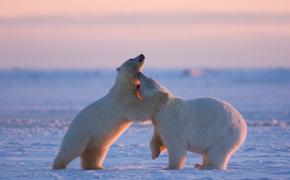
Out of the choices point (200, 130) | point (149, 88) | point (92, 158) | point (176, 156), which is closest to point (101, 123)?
point (92, 158)

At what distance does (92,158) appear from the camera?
8086 millimetres

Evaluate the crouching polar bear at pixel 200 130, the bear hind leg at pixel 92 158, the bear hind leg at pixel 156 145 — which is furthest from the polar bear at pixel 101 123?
the bear hind leg at pixel 156 145

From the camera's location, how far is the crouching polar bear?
763cm

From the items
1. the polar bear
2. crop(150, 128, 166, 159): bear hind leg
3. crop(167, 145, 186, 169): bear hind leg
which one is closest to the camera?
crop(167, 145, 186, 169): bear hind leg

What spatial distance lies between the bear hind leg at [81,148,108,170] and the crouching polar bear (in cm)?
80

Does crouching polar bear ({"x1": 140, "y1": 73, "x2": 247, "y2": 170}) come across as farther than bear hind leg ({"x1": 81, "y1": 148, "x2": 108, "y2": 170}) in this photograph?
No

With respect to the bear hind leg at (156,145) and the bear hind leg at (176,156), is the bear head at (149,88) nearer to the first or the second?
the bear hind leg at (156,145)

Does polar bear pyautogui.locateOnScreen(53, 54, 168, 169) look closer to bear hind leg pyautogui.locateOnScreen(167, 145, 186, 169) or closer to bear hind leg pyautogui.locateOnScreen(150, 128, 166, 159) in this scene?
bear hind leg pyautogui.locateOnScreen(150, 128, 166, 159)

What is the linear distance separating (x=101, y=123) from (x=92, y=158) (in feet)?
1.57

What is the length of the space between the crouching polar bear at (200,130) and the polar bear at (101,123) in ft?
0.44

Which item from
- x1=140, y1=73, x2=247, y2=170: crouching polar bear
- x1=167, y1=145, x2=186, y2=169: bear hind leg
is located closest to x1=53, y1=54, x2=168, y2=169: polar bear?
x1=140, y1=73, x2=247, y2=170: crouching polar bear

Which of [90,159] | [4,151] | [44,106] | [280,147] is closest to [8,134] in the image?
[4,151]

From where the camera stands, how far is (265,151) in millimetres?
9328

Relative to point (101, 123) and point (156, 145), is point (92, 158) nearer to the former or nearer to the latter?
point (101, 123)
